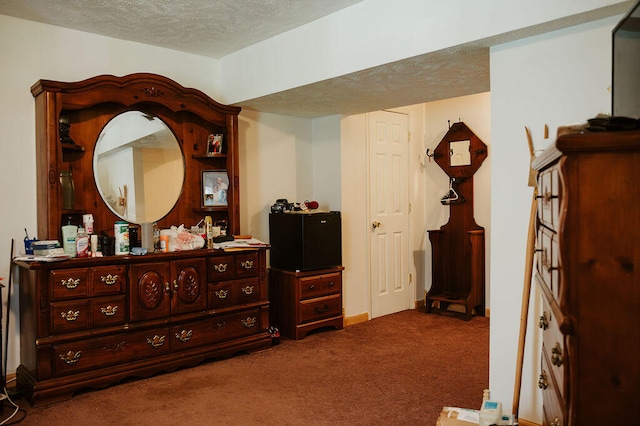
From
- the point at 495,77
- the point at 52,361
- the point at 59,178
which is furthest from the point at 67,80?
the point at 495,77

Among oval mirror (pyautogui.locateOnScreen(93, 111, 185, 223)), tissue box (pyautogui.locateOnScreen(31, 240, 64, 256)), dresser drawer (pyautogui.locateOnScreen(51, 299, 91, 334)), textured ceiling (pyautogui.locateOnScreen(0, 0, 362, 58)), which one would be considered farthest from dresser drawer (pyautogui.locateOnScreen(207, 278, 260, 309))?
textured ceiling (pyautogui.locateOnScreen(0, 0, 362, 58))

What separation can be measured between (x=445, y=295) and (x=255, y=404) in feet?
9.31

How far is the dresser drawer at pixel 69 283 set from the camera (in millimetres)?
2979

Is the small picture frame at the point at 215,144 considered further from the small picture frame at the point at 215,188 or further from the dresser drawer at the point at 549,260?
the dresser drawer at the point at 549,260

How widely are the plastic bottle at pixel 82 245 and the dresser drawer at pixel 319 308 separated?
1788 millimetres

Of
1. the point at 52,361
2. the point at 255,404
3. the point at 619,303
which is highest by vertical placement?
the point at 619,303

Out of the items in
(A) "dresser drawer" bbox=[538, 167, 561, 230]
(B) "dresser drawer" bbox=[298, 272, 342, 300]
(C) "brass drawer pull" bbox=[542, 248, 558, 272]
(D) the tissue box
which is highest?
(A) "dresser drawer" bbox=[538, 167, 561, 230]

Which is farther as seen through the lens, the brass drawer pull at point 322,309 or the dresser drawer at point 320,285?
the brass drawer pull at point 322,309

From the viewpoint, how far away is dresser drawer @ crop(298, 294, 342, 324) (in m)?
4.28

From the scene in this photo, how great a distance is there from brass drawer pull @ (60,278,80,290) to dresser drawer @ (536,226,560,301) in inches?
104

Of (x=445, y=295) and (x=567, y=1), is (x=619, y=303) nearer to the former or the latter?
(x=567, y=1)

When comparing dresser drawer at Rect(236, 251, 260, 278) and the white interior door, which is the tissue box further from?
the white interior door

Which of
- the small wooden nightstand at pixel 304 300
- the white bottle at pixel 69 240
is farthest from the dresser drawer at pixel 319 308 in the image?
the white bottle at pixel 69 240

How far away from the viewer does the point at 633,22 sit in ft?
5.29
